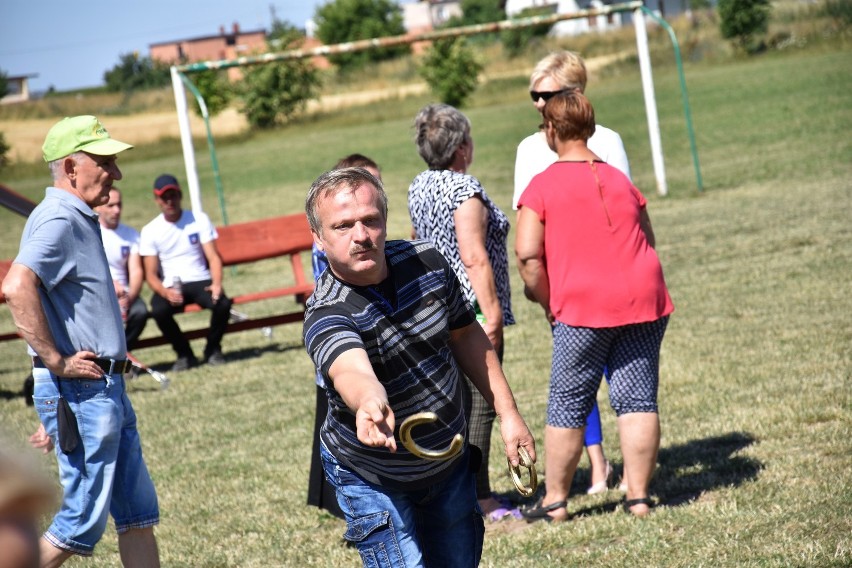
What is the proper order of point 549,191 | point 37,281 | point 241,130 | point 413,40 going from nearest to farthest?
point 37,281 < point 549,191 < point 413,40 < point 241,130

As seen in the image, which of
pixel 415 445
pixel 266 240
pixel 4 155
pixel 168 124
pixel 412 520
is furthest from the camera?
pixel 168 124

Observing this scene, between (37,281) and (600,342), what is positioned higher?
(37,281)

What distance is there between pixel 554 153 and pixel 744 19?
41358mm

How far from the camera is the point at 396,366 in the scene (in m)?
3.03

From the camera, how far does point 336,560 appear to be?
503 cm

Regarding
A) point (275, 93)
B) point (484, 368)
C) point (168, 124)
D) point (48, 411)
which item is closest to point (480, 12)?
point (168, 124)

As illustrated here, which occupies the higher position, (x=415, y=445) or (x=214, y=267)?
(x=415, y=445)

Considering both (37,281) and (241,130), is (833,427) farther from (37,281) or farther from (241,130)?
(241,130)

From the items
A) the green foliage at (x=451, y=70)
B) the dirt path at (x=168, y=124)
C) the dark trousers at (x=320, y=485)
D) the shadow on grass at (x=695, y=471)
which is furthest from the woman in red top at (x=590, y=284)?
the dirt path at (x=168, y=124)

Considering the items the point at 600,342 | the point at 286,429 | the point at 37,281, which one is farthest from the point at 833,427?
the point at 37,281

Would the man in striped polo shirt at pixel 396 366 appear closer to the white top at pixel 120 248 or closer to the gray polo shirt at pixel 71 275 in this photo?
the gray polo shirt at pixel 71 275

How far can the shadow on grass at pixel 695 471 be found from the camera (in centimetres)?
534

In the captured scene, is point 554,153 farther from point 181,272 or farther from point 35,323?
point 181,272

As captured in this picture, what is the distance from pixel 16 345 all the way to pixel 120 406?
33.8 ft
